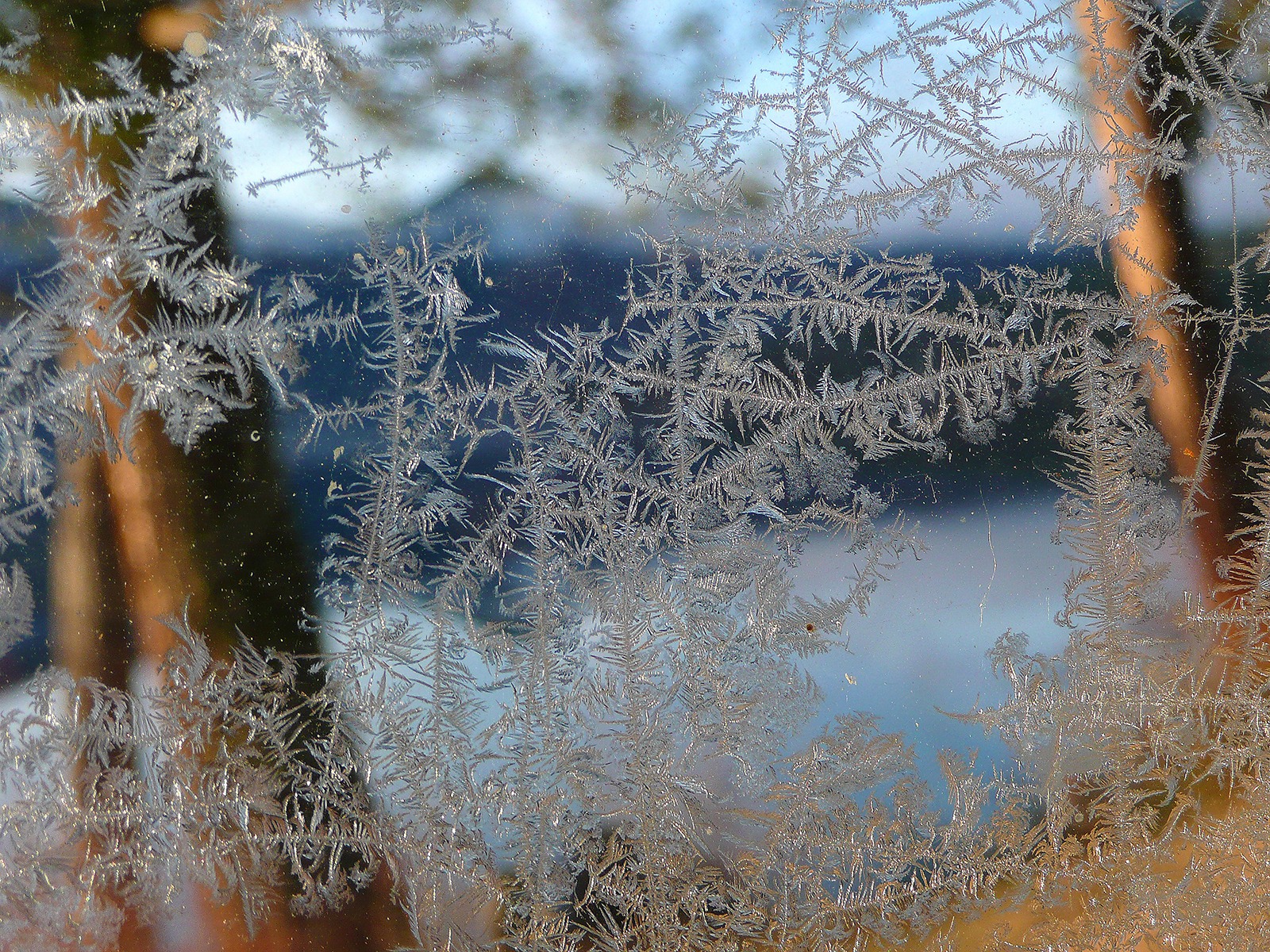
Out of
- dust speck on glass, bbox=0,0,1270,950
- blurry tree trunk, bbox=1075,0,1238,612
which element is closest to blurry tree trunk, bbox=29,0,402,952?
dust speck on glass, bbox=0,0,1270,950

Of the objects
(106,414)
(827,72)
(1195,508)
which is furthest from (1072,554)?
(106,414)

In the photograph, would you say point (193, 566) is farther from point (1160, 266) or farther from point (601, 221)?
point (1160, 266)

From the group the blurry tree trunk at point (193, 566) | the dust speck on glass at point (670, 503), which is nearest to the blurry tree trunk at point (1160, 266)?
the dust speck on glass at point (670, 503)

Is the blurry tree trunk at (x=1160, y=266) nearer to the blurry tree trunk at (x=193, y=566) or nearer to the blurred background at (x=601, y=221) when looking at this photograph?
the blurred background at (x=601, y=221)

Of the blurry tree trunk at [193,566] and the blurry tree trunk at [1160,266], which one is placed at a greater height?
the blurry tree trunk at [1160,266]

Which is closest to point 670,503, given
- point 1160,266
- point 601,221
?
point 601,221

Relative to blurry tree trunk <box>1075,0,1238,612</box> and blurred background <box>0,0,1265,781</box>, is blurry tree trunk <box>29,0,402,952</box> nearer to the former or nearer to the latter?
blurred background <box>0,0,1265,781</box>

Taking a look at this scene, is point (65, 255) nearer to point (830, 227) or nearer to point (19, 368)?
point (19, 368)

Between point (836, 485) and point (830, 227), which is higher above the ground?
point (830, 227)
